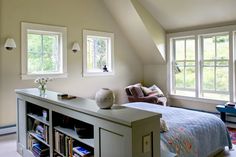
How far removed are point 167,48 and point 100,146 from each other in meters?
5.30

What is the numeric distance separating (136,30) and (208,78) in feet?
7.70

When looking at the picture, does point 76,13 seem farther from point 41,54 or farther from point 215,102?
point 215,102

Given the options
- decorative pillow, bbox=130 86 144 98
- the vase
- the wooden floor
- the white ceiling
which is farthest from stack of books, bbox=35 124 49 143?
the white ceiling

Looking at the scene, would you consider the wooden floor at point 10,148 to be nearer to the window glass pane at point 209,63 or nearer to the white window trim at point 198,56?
the white window trim at point 198,56

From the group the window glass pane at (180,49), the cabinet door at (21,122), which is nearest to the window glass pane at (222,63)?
the window glass pane at (180,49)

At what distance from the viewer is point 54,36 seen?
207 inches

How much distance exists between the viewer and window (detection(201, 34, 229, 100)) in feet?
17.9

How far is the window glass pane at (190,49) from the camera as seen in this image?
239 inches

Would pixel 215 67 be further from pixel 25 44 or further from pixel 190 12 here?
pixel 25 44

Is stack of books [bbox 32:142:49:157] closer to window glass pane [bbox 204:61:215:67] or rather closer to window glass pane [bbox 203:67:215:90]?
window glass pane [bbox 203:67:215:90]

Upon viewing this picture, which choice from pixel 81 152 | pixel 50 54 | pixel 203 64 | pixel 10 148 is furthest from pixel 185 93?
pixel 81 152

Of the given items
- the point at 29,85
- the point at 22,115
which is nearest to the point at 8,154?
the point at 22,115

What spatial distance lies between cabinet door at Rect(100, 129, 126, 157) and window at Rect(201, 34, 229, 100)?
4633 mm

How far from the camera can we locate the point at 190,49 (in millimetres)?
6160
